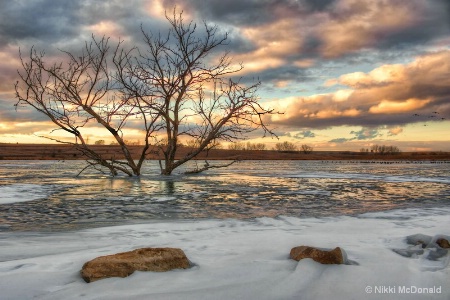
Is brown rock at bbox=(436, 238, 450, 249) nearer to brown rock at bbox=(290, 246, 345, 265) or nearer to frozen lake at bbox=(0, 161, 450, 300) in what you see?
frozen lake at bbox=(0, 161, 450, 300)

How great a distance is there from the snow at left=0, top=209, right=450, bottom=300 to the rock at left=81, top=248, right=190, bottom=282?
3.3 inches

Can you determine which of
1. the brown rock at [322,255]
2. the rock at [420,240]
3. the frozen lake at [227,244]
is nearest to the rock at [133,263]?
the frozen lake at [227,244]

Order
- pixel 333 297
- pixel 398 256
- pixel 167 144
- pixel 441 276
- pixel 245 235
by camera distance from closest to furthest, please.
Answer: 1. pixel 333 297
2. pixel 441 276
3. pixel 398 256
4. pixel 245 235
5. pixel 167 144

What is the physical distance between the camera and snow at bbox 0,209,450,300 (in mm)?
2971

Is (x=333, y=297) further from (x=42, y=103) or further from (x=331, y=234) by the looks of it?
(x=42, y=103)

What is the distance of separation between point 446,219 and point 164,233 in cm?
508

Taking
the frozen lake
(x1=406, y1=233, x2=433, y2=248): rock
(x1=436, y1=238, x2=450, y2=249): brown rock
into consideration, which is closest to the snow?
the frozen lake

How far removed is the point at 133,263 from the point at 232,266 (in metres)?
0.96

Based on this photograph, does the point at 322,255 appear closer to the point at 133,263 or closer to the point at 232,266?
the point at 232,266

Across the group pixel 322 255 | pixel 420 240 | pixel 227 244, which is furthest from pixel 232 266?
pixel 420 240

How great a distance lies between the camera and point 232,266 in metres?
3.65

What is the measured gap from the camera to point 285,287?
308cm

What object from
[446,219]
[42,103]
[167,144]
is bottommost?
[446,219]

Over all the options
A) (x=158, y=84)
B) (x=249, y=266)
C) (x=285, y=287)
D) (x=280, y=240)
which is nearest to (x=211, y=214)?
(x=280, y=240)
